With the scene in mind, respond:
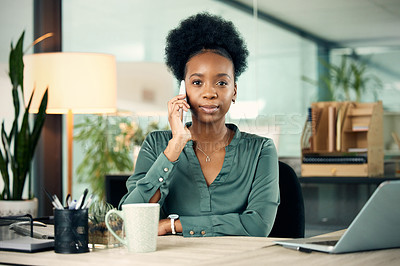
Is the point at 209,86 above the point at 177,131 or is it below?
above

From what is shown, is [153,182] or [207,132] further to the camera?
[207,132]

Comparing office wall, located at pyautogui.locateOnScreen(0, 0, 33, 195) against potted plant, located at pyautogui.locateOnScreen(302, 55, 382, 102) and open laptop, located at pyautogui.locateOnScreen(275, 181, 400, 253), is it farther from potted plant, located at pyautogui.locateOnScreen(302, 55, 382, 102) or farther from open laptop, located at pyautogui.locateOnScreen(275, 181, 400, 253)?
open laptop, located at pyautogui.locateOnScreen(275, 181, 400, 253)

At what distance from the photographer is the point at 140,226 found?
1.37 meters

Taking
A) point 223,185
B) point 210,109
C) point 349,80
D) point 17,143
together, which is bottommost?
point 223,185

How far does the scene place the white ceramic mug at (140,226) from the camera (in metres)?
1.36

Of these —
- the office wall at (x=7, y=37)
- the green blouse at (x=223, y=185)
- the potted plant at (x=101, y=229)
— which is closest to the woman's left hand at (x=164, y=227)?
the green blouse at (x=223, y=185)

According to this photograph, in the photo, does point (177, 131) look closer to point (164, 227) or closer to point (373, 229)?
point (164, 227)

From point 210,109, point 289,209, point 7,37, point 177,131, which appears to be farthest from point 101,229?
point 7,37

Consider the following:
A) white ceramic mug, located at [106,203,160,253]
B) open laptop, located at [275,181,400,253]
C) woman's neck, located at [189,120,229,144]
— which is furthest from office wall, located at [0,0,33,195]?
open laptop, located at [275,181,400,253]

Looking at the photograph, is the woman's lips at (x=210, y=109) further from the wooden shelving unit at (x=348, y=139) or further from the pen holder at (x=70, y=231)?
the wooden shelving unit at (x=348, y=139)

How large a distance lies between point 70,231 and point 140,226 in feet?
0.55

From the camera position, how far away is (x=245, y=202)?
2.04 metres

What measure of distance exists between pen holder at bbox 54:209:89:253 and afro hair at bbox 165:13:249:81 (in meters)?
0.94

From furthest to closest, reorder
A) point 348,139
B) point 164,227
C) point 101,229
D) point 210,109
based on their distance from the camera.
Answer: point 348,139 < point 210,109 < point 164,227 < point 101,229
